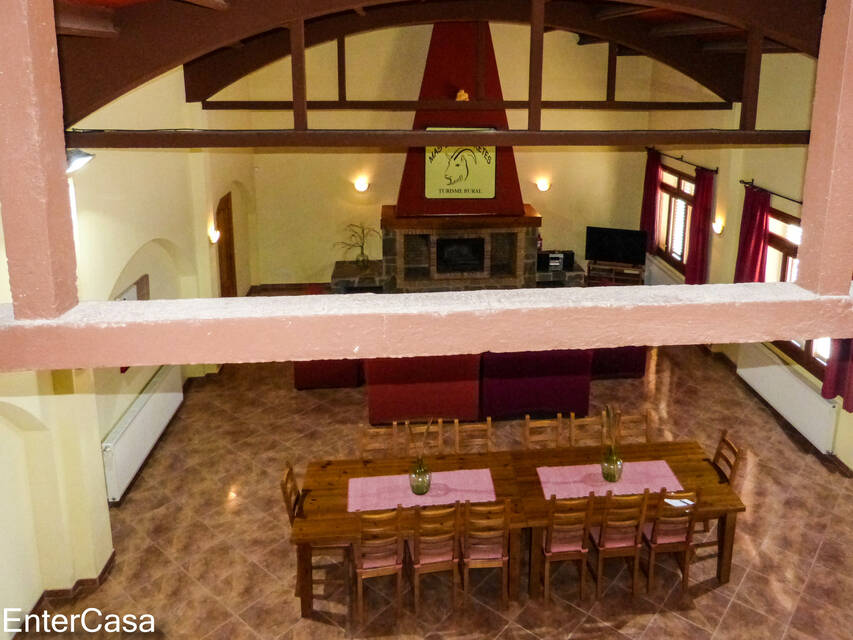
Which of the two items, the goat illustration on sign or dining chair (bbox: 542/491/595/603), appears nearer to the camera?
dining chair (bbox: 542/491/595/603)

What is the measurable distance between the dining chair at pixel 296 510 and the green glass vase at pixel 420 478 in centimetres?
59

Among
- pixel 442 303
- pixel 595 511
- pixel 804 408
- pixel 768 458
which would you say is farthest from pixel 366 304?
pixel 804 408

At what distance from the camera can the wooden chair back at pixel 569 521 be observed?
514cm

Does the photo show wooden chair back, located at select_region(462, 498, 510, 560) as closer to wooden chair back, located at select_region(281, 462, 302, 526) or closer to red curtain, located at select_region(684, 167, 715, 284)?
wooden chair back, located at select_region(281, 462, 302, 526)

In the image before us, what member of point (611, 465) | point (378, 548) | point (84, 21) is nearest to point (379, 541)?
point (378, 548)

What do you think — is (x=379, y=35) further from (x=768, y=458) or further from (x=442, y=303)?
(x=442, y=303)

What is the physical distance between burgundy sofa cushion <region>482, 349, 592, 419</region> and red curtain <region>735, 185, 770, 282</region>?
2178 millimetres

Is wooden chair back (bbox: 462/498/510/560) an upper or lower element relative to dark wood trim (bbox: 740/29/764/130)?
lower

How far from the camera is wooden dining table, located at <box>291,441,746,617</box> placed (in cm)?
514

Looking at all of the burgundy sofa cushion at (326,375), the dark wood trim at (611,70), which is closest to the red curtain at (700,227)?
the dark wood trim at (611,70)

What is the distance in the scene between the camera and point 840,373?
278 inches

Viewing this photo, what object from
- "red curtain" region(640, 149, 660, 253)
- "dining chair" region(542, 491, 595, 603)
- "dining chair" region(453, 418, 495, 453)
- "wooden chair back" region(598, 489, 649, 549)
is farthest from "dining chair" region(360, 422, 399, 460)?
"red curtain" region(640, 149, 660, 253)

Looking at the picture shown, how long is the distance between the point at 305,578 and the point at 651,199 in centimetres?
849

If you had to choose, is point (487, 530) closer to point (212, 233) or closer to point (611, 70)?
point (611, 70)
